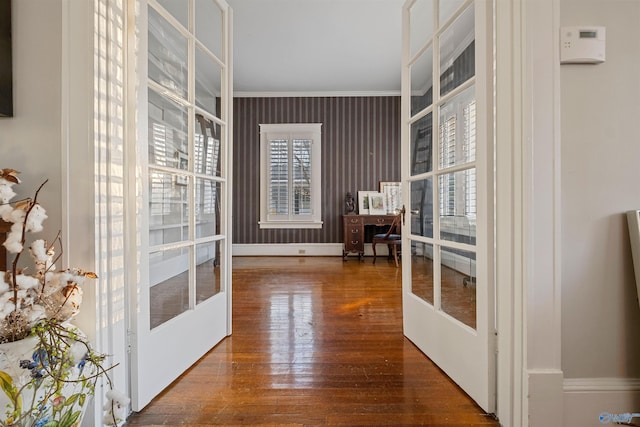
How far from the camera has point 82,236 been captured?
1127 millimetres

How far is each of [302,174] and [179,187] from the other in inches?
160

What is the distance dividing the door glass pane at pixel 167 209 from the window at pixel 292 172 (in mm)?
3979

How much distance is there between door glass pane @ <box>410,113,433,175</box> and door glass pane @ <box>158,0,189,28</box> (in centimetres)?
139

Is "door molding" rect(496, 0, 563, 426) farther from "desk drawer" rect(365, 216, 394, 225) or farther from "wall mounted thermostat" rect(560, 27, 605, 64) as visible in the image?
"desk drawer" rect(365, 216, 394, 225)

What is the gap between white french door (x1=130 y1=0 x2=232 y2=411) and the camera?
1.34 metres

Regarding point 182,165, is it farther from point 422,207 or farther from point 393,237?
point 393,237

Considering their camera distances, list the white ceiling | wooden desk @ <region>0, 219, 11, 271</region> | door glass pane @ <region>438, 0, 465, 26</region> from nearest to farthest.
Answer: wooden desk @ <region>0, 219, 11, 271</region>
door glass pane @ <region>438, 0, 465, 26</region>
the white ceiling

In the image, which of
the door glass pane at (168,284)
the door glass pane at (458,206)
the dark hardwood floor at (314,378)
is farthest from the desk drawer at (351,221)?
the door glass pane at (168,284)

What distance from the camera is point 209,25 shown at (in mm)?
1962

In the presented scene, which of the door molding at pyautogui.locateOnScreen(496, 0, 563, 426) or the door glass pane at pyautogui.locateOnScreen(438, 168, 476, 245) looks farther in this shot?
the door glass pane at pyautogui.locateOnScreen(438, 168, 476, 245)

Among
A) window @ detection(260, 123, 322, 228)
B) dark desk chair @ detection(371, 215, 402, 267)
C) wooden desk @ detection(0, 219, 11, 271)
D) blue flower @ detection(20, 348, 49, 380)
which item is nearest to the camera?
blue flower @ detection(20, 348, 49, 380)

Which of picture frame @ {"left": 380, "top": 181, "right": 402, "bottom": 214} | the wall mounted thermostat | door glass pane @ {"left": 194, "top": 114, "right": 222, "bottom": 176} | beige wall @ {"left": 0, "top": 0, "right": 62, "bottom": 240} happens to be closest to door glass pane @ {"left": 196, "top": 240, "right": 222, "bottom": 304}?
door glass pane @ {"left": 194, "top": 114, "right": 222, "bottom": 176}

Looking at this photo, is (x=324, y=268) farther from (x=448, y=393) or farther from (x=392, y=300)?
(x=448, y=393)

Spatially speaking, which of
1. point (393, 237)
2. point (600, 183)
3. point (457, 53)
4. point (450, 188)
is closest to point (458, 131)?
point (450, 188)
